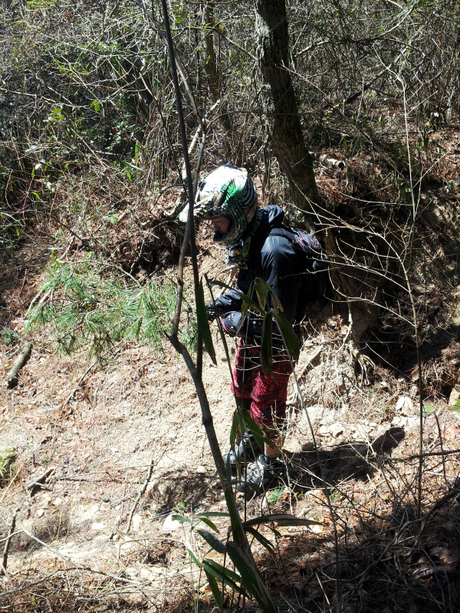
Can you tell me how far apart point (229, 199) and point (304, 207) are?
4.15 feet

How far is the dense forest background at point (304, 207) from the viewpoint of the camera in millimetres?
2455

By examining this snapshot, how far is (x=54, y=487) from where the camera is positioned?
4.40 meters

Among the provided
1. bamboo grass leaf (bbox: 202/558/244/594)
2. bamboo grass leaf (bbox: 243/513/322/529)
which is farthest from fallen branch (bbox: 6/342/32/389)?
bamboo grass leaf (bbox: 243/513/322/529)

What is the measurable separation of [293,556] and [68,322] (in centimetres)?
233

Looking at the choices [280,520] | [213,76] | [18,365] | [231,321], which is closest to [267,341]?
[280,520]

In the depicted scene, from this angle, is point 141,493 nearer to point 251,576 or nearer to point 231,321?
point 231,321

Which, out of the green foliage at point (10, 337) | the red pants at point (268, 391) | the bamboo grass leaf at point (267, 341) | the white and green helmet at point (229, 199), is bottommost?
the green foliage at point (10, 337)

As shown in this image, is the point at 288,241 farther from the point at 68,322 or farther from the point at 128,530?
the point at 128,530

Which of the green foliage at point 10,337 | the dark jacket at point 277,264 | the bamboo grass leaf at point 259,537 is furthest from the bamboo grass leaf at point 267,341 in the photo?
the green foliage at point 10,337

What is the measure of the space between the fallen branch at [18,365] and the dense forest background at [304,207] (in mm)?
168

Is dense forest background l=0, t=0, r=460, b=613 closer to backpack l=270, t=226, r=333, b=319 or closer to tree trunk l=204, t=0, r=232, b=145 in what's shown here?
tree trunk l=204, t=0, r=232, b=145

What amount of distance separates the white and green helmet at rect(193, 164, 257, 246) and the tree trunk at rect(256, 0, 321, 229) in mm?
853

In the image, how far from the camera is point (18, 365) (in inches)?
225

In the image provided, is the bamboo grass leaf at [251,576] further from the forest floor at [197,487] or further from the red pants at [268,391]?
the red pants at [268,391]
